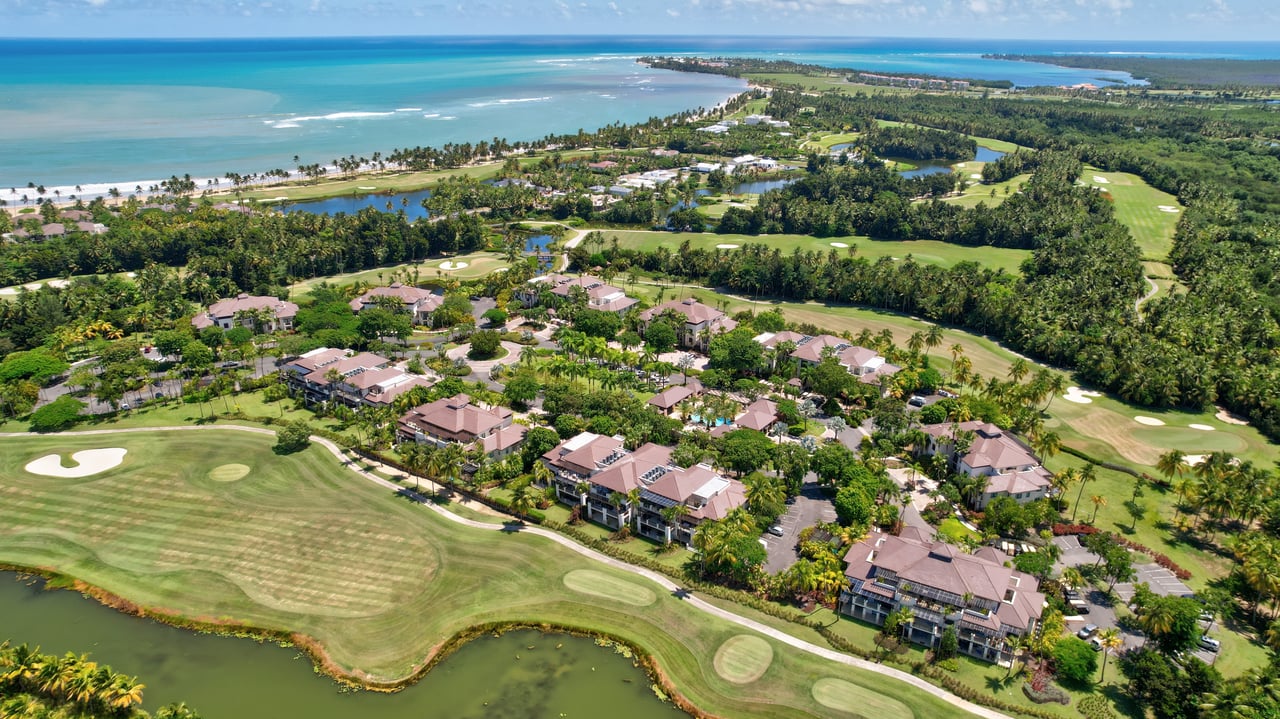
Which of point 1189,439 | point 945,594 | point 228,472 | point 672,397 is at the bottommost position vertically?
point 1189,439

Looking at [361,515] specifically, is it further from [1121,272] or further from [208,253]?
[1121,272]

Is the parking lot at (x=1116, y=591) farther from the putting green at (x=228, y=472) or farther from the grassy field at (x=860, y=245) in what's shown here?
the grassy field at (x=860, y=245)

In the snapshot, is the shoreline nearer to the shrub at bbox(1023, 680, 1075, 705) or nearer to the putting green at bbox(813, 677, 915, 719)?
the putting green at bbox(813, 677, 915, 719)

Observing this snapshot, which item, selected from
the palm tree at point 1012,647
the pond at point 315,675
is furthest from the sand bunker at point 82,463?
the palm tree at point 1012,647

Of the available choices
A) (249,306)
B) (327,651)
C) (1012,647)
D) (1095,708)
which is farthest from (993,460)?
(249,306)

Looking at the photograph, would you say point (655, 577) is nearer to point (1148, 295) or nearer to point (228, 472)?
point (228, 472)

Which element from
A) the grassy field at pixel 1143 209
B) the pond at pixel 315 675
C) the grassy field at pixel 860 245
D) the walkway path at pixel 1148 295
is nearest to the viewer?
the pond at pixel 315 675

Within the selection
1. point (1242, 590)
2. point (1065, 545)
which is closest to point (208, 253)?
point (1065, 545)
